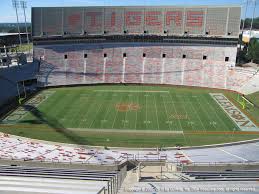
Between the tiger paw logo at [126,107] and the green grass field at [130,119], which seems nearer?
the green grass field at [130,119]

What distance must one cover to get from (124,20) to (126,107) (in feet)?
72.0

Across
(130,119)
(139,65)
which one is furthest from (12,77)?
(130,119)

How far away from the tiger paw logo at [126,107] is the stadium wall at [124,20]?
1882cm

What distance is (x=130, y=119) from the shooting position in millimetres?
31750

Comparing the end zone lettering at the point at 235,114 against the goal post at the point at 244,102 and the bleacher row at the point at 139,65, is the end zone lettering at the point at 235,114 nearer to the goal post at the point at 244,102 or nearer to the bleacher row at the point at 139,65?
the goal post at the point at 244,102

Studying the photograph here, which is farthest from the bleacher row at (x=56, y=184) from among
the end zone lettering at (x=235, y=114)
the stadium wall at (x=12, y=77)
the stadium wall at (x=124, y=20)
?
the stadium wall at (x=124, y=20)

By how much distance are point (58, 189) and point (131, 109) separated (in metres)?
22.5

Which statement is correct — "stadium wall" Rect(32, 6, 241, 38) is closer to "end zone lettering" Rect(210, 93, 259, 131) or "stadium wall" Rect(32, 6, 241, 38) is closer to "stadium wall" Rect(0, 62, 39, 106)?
"stadium wall" Rect(0, 62, 39, 106)

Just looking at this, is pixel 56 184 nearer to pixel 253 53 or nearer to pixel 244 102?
pixel 244 102

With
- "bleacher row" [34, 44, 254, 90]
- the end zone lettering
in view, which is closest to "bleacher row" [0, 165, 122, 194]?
the end zone lettering

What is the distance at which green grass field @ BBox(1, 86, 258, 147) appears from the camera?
27375mm

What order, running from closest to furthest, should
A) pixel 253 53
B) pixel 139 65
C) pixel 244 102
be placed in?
1. pixel 244 102
2. pixel 139 65
3. pixel 253 53

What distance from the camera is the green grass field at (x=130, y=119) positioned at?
27.4m

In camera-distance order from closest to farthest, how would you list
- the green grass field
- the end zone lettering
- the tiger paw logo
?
1. the green grass field
2. the end zone lettering
3. the tiger paw logo
